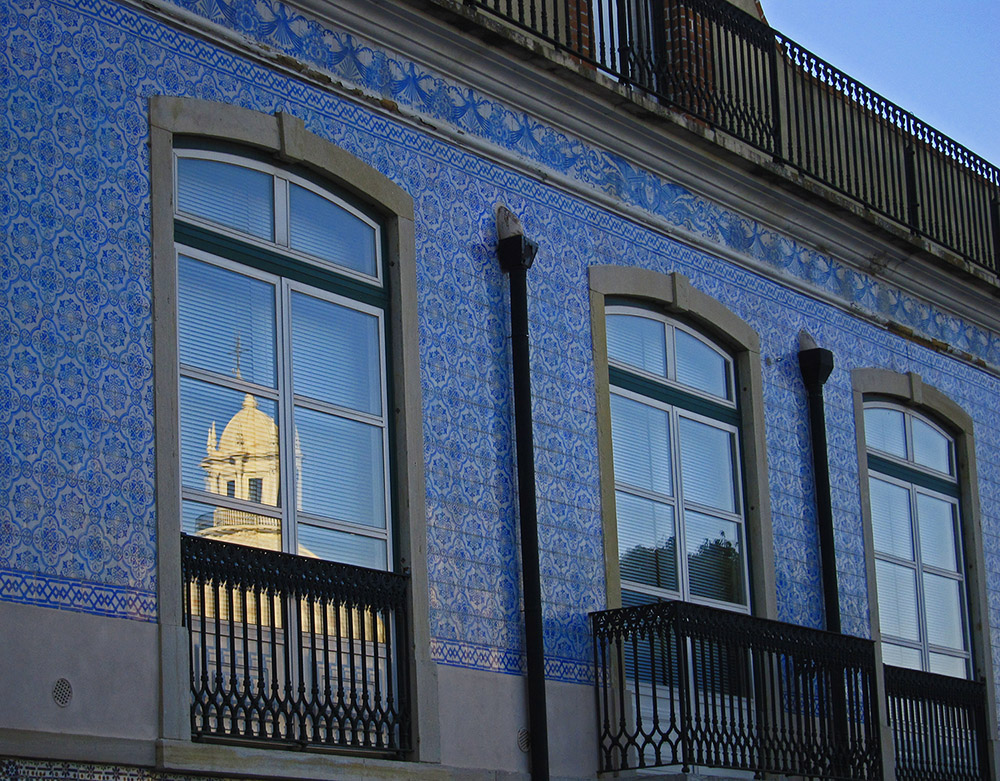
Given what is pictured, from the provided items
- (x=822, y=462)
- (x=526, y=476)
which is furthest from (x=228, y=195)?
(x=822, y=462)

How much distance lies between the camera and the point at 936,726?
1275cm

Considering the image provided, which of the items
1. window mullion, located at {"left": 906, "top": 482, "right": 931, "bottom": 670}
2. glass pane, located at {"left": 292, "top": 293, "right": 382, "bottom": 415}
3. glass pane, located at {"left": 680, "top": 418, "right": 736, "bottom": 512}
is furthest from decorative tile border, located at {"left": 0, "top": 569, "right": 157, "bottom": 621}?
window mullion, located at {"left": 906, "top": 482, "right": 931, "bottom": 670}

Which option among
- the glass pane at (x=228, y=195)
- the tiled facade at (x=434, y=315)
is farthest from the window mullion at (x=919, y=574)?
the glass pane at (x=228, y=195)

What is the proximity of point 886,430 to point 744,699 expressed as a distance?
3.28 meters

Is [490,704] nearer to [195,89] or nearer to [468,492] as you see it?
[468,492]

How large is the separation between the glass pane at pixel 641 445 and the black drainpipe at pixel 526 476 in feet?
3.27

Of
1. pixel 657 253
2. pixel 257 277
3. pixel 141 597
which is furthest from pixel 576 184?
pixel 141 597

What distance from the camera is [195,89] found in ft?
30.5

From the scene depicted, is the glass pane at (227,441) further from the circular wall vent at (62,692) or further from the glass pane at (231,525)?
the circular wall vent at (62,692)

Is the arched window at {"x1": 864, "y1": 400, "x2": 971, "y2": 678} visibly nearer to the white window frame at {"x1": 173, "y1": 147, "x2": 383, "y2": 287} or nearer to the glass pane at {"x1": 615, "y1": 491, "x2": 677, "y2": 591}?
the glass pane at {"x1": 615, "y1": 491, "x2": 677, "y2": 591}

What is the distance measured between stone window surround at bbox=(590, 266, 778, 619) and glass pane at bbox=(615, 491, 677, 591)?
0.72 ft

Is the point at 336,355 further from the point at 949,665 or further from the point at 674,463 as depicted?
the point at 949,665

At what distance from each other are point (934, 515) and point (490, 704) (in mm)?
5428

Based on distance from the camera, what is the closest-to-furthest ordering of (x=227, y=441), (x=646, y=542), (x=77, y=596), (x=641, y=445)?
1. (x=77, y=596)
2. (x=227, y=441)
3. (x=646, y=542)
4. (x=641, y=445)
